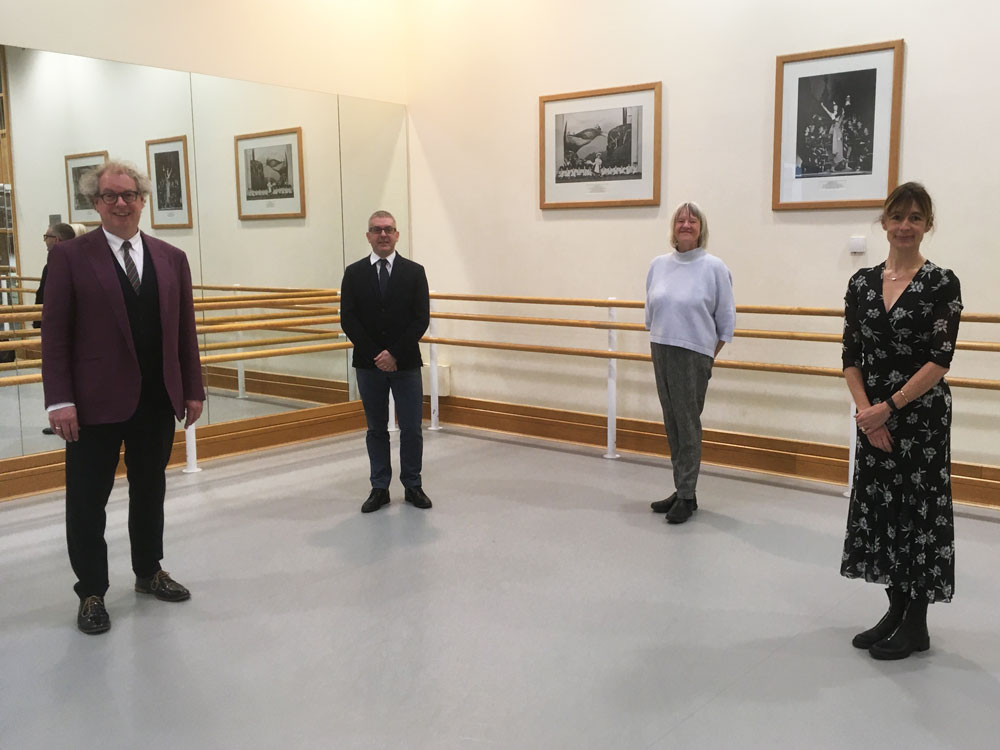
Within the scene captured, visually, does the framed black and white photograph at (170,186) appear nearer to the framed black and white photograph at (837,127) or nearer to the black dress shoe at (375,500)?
the black dress shoe at (375,500)

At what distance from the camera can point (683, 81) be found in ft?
16.0

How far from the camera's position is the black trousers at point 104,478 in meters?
2.82

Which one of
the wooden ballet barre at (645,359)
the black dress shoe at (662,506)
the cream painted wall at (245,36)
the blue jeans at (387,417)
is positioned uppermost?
the cream painted wall at (245,36)

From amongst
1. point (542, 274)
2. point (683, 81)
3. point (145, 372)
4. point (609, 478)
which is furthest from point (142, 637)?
point (683, 81)

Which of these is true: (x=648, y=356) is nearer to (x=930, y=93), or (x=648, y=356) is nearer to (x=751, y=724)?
(x=930, y=93)

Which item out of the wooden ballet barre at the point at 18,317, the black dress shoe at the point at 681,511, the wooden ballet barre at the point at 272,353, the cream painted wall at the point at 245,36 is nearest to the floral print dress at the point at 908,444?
the black dress shoe at the point at 681,511

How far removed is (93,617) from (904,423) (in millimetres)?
2489

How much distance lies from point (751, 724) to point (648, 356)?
285cm

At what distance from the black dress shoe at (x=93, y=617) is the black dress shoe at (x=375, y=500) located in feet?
4.53

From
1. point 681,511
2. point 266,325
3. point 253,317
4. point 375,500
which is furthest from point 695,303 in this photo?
point 253,317

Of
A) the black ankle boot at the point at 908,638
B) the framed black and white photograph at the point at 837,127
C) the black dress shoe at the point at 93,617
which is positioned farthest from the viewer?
the framed black and white photograph at the point at 837,127

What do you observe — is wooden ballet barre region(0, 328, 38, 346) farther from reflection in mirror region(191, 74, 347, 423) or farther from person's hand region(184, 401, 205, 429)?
person's hand region(184, 401, 205, 429)

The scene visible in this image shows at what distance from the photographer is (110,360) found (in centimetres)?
275

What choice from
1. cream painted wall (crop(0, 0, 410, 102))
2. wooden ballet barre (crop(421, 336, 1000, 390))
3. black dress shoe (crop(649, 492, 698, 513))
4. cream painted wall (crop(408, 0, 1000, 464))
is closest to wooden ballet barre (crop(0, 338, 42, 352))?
cream painted wall (crop(0, 0, 410, 102))
